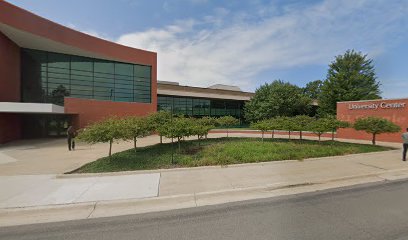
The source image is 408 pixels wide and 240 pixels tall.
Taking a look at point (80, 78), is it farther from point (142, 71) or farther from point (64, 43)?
point (142, 71)

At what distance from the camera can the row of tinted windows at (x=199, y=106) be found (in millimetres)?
38031

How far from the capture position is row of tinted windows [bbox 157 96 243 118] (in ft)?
125

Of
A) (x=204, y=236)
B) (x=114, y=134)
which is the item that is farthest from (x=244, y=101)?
(x=204, y=236)

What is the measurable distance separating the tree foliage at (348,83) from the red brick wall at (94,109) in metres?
30.2

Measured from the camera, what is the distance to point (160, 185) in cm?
695

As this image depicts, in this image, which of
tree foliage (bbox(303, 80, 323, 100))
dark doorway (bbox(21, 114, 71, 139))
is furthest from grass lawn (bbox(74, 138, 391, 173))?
tree foliage (bbox(303, 80, 323, 100))

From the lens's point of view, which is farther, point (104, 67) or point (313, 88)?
point (313, 88)

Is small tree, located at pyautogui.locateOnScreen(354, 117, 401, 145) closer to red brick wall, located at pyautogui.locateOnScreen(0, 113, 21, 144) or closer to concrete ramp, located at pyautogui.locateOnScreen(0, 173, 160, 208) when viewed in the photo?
concrete ramp, located at pyautogui.locateOnScreen(0, 173, 160, 208)

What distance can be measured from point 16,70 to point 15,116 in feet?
14.4

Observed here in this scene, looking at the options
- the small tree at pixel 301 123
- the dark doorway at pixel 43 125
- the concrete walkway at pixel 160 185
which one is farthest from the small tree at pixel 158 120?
the dark doorway at pixel 43 125

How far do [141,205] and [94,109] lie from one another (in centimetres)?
2127

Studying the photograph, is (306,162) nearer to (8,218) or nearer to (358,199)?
(358,199)

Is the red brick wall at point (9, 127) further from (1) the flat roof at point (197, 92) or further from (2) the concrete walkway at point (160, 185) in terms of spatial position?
(1) the flat roof at point (197, 92)

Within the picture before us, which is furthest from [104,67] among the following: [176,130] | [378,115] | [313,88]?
[313,88]
